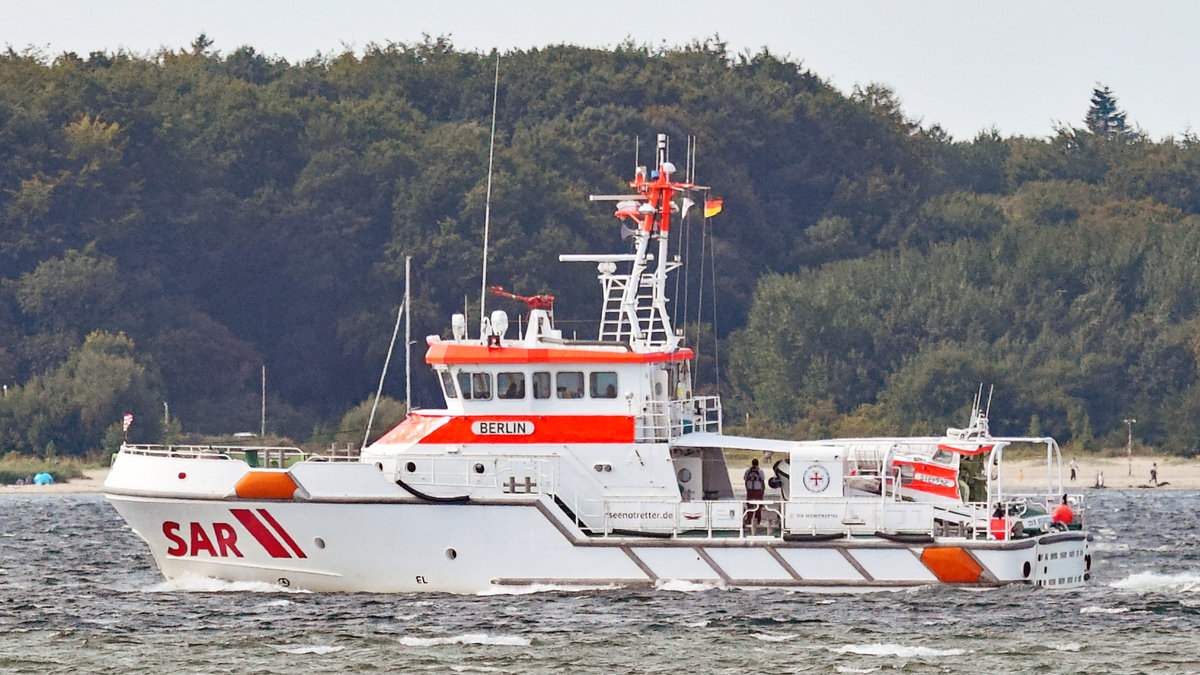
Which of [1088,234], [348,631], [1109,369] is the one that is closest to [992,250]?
[1088,234]

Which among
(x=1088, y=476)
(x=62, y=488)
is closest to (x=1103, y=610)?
(x=1088, y=476)

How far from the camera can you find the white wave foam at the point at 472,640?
1014 inches

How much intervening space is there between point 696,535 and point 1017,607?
4.39 m

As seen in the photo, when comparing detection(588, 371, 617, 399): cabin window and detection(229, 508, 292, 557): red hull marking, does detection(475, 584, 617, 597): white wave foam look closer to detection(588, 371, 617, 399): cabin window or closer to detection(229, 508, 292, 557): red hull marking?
detection(588, 371, 617, 399): cabin window

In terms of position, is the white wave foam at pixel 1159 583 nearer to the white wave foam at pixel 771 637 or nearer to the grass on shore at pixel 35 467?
the white wave foam at pixel 771 637

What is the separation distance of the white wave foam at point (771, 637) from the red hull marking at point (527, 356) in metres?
4.80

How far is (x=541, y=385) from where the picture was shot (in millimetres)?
29672

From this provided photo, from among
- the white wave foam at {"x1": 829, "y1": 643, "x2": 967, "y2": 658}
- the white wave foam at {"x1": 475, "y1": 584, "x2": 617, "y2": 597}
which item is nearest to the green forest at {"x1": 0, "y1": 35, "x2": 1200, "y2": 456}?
the white wave foam at {"x1": 475, "y1": 584, "x2": 617, "y2": 597}

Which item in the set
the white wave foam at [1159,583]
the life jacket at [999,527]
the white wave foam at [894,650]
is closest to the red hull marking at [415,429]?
the white wave foam at [894,650]

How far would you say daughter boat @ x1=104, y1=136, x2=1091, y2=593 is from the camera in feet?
93.0

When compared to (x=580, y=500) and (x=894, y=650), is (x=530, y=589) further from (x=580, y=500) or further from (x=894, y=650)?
(x=894, y=650)

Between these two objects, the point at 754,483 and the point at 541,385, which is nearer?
→ the point at 541,385

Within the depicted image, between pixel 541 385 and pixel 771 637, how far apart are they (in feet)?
18.0

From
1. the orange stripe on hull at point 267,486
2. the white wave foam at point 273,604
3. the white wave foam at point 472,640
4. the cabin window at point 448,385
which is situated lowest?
the white wave foam at point 472,640
